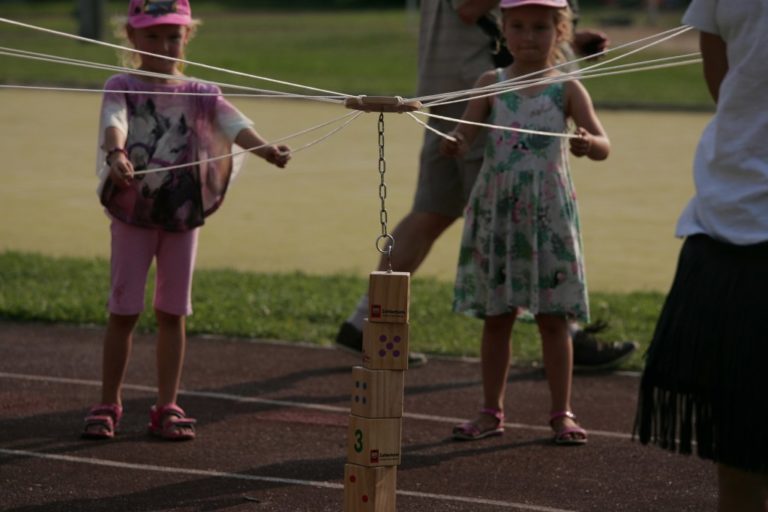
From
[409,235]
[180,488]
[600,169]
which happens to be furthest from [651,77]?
[180,488]

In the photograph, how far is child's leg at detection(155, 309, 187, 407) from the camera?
18.8ft

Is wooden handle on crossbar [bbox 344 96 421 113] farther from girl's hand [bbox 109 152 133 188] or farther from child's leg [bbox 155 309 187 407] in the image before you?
child's leg [bbox 155 309 187 407]

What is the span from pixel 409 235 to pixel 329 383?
0.76 metres

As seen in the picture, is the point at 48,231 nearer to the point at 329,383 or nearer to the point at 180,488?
the point at 329,383

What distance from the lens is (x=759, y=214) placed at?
3.28 meters

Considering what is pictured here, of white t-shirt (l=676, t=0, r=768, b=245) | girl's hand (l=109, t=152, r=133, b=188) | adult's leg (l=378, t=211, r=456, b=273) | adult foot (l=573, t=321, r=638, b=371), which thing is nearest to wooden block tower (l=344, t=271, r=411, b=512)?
white t-shirt (l=676, t=0, r=768, b=245)

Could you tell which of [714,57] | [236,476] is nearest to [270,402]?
[236,476]

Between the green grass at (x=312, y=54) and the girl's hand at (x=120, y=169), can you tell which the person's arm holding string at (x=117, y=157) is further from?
the green grass at (x=312, y=54)

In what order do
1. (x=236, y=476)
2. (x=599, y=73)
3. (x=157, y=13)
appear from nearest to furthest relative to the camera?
(x=599, y=73), (x=236, y=476), (x=157, y=13)

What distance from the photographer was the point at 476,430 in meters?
5.77

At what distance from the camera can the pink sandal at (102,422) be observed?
563 cm

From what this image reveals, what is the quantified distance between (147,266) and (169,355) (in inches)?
13.8

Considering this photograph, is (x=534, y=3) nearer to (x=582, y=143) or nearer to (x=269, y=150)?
(x=582, y=143)

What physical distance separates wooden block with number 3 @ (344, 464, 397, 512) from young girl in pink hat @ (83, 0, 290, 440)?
6.53 ft
